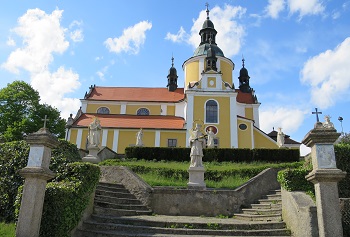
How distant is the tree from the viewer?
103 feet

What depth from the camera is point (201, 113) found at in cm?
3381

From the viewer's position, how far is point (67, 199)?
7.41m

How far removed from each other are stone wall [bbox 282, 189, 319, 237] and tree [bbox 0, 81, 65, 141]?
95.7 feet

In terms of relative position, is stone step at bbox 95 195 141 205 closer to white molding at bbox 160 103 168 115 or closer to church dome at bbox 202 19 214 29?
white molding at bbox 160 103 168 115

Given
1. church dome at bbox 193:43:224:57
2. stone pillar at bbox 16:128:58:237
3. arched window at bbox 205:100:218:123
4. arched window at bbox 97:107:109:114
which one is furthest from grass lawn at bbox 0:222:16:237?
church dome at bbox 193:43:224:57

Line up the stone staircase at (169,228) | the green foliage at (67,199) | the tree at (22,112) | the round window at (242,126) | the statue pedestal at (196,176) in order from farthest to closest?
the round window at (242,126) → the tree at (22,112) → the statue pedestal at (196,176) → the stone staircase at (169,228) → the green foliage at (67,199)

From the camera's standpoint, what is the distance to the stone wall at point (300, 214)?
22.1 feet

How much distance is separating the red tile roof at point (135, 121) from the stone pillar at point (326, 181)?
26.6 m

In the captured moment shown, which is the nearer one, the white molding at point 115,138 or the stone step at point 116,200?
the stone step at point 116,200

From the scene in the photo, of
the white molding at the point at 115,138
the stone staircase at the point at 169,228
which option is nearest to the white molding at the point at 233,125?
the white molding at the point at 115,138

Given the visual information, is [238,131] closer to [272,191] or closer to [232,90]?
[232,90]

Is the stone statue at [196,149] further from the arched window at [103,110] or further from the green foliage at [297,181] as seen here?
the arched window at [103,110]

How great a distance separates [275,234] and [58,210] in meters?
5.40

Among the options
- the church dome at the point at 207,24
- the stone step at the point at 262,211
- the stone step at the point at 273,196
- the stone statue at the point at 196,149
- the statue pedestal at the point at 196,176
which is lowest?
the stone step at the point at 262,211
